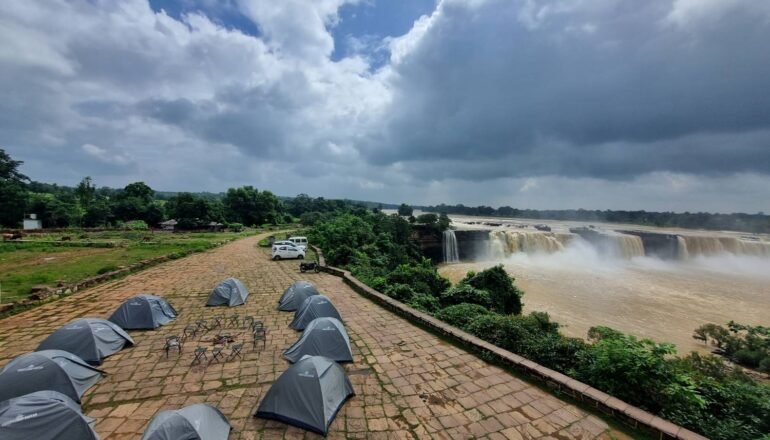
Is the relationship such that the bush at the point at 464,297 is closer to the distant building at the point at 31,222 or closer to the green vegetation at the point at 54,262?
the green vegetation at the point at 54,262

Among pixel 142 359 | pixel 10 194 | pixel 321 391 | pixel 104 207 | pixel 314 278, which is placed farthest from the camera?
pixel 104 207

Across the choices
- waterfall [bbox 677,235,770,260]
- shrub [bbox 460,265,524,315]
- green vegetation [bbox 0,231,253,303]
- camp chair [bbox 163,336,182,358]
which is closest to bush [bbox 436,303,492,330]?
shrub [bbox 460,265,524,315]

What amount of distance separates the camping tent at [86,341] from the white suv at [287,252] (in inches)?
563

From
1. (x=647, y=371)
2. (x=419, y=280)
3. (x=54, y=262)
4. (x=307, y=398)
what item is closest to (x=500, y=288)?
(x=419, y=280)

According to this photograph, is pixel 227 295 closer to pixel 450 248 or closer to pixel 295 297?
pixel 295 297

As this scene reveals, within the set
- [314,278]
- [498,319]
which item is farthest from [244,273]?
[498,319]

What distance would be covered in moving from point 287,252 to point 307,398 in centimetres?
1785

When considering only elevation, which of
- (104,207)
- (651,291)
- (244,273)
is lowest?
(651,291)

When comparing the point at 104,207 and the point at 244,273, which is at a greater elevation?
the point at 104,207

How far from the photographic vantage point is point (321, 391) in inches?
174

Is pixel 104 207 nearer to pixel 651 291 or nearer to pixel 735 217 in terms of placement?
pixel 651 291

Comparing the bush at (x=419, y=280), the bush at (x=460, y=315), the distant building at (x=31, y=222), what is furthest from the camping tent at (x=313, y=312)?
the distant building at (x=31, y=222)

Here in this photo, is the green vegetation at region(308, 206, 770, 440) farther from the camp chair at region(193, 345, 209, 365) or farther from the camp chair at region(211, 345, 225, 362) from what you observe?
the camp chair at region(193, 345, 209, 365)

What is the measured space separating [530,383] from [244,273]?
1444 centimetres
